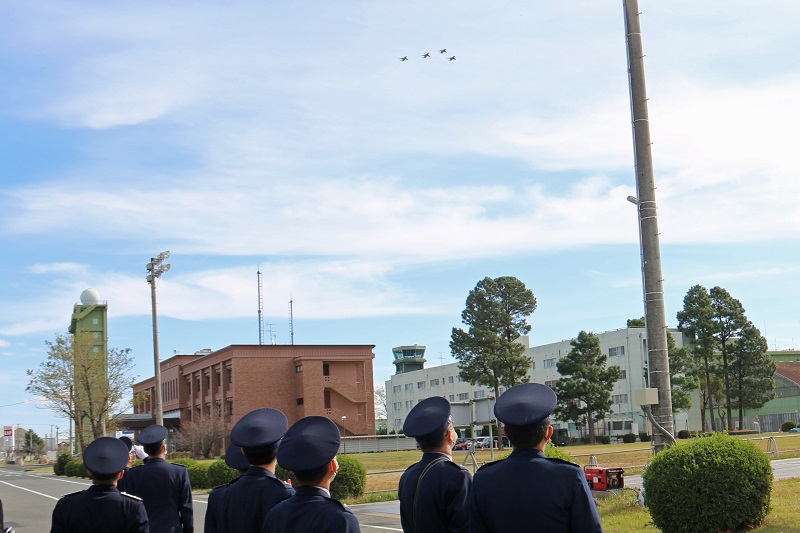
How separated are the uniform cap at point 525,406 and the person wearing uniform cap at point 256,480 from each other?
5.35 feet

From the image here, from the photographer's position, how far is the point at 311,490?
13.9 ft

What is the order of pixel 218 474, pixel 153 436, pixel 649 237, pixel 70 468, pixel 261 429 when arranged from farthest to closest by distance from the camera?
pixel 70 468 → pixel 218 474 → pixel 649 237 → pixel 153 436 → pixel 261 429

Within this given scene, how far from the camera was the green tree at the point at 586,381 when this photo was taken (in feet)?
239

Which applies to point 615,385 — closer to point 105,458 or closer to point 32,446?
point 105,458

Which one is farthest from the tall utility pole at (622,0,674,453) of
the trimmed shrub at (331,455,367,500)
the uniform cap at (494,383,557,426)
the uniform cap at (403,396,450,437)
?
the trimmed shrub at (331,455,367,500)

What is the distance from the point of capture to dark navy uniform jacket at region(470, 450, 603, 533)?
162 inches

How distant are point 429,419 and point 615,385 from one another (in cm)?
8345

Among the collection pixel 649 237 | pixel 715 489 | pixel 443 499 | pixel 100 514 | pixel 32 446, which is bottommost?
pixel 32 446

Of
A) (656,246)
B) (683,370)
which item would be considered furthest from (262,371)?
(656,246)

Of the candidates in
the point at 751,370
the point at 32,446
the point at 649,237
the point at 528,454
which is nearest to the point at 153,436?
the point at 528,454

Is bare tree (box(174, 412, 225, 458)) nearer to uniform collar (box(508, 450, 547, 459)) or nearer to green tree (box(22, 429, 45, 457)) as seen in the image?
uniform collar (box(508, 450, 547, 459))

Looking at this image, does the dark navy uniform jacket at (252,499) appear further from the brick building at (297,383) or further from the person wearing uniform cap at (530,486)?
the brick building at (297,383)

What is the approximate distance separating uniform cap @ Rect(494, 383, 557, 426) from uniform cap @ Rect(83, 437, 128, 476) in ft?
10.7

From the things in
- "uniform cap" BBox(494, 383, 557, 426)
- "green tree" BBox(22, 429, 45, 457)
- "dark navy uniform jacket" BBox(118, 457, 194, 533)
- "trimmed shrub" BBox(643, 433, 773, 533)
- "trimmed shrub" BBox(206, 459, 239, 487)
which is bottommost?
"green tree" BBox(22, 429, 45, 457)
